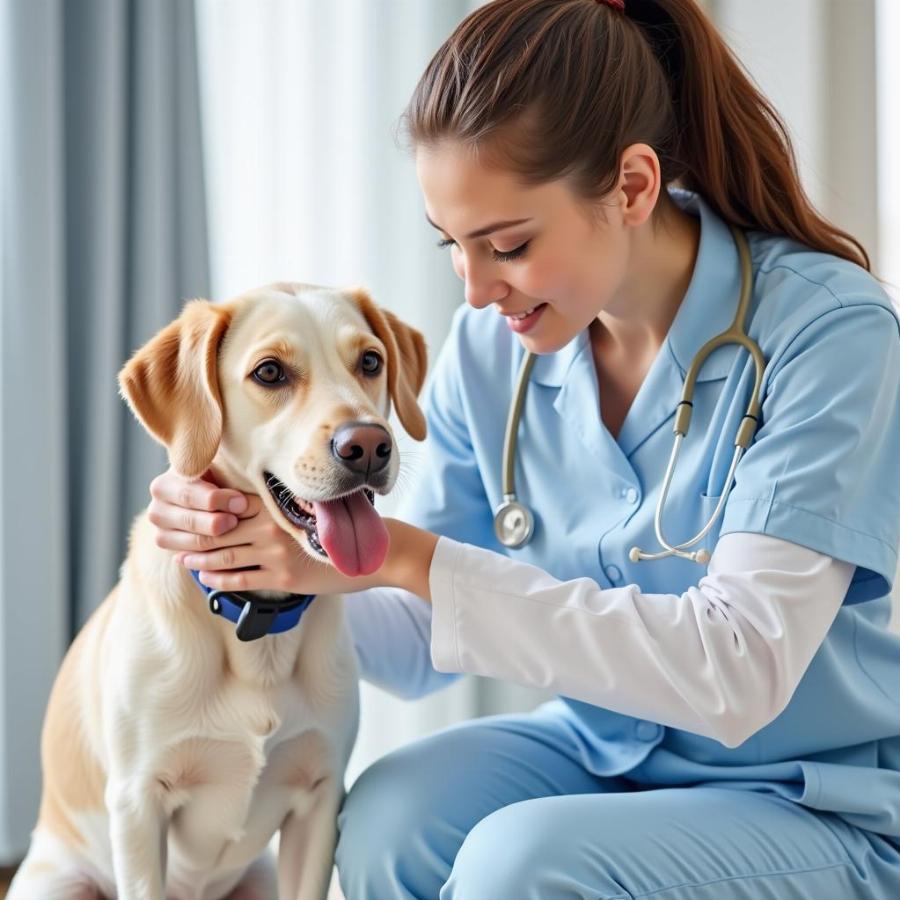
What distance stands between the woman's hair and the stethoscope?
0.30ft

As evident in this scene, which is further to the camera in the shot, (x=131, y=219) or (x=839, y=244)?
(x=131, y=219)

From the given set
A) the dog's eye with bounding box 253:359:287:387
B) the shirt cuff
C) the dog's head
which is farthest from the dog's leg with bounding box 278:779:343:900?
the dog's eye with bounding box 253:359:287:387

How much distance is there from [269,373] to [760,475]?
55cm

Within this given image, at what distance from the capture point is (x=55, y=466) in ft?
7.07

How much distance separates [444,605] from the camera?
4.04 feet

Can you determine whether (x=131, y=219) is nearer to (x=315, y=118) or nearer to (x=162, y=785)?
(x=315, y=118)

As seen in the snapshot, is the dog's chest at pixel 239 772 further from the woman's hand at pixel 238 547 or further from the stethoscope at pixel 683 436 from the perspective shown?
the stethoscope at pixel 683 436

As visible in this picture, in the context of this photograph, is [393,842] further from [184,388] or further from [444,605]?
[184,388]

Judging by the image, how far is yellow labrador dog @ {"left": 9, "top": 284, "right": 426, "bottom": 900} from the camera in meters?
1.21

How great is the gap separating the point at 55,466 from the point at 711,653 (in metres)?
1.43

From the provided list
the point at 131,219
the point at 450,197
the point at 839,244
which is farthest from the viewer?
the point at 131,219

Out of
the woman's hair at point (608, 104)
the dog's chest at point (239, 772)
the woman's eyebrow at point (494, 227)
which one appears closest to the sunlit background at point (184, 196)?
the woman's hair at point (608, 104)

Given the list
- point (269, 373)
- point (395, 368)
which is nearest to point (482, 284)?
point (395, 368)

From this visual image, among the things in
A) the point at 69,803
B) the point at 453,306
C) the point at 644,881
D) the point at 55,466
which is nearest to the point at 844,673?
the point at 644,881
